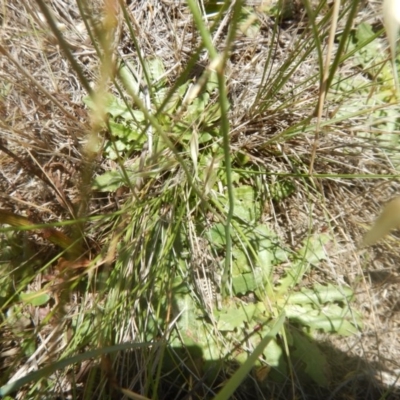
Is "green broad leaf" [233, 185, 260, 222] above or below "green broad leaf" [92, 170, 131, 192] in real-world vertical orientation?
below

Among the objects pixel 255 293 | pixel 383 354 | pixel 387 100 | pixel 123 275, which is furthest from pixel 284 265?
pixel 387 100

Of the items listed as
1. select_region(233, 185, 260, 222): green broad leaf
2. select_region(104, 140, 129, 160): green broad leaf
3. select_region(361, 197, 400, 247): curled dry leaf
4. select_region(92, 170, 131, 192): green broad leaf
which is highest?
select_region(104, 140, 129, 160): green broad leaf

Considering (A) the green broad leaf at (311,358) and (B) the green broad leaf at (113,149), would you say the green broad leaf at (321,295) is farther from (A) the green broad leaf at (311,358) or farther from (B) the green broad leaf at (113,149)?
(B) the green broad leaf at (113,149)

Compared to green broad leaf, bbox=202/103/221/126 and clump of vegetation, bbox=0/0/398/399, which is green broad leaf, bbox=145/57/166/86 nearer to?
clump of vegetation, bbox=0/0/398/399

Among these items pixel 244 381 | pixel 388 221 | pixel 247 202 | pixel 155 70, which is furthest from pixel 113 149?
pixel 388 221

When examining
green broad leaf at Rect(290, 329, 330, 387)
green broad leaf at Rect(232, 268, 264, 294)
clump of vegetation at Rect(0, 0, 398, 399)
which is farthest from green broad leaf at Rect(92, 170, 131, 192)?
green broad leaf at Rect(290, 329, 330, 387)

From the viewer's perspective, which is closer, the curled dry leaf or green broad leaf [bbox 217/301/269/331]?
the curled dry leaf

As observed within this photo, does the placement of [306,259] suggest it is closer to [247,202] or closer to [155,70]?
[247,202]

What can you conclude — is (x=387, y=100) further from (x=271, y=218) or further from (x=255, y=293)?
(x=255, y=293)

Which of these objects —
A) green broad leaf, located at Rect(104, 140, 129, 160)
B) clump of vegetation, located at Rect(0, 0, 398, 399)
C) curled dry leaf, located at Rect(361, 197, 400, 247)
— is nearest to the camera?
curled dry leaf, located at Rect(361, 197, 400, 247)
